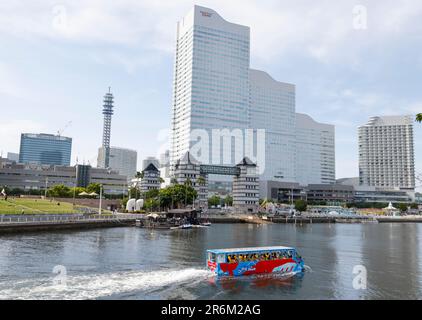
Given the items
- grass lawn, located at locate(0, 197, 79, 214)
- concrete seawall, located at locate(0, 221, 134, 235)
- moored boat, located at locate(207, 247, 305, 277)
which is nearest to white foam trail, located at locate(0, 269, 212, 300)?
moored boat, located at locate(207, 247, 305, 277)

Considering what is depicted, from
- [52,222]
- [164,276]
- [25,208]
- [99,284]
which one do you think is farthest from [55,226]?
[99,284]

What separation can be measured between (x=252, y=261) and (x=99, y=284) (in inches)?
809

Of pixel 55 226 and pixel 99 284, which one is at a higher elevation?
pixel 55 226

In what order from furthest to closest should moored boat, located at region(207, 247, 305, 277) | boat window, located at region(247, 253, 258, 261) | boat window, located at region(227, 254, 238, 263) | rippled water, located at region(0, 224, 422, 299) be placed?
boat window, located at region(247, 253, 258, 261) < boat window, located at region(227, 254, 238, 263) < moored boat, located at region(207, 247, 305, 277) < rippled water, located at region(0, 224, 422, 299)

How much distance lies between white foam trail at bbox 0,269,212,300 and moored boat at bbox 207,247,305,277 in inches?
86.2

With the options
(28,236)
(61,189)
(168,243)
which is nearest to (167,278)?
(168,243)

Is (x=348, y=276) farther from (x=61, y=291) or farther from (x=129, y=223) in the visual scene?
(x=129, y=223)

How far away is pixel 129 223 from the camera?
12950 centimetres

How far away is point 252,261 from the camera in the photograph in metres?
50.7

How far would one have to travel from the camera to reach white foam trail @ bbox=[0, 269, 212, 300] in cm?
3669

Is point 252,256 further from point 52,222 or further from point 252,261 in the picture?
point 52,222

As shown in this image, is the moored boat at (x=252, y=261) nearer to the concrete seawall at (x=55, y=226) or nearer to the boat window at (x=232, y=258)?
the boat window at (x=232, y=258)

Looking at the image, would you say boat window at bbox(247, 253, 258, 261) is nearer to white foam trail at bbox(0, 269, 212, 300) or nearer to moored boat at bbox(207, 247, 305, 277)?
moored boat at bbox(207, 247, 305, 277)

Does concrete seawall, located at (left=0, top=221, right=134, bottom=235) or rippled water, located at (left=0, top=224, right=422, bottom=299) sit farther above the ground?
concrete seawall, located at (left=0, top=221, right=134, bottom=235)
